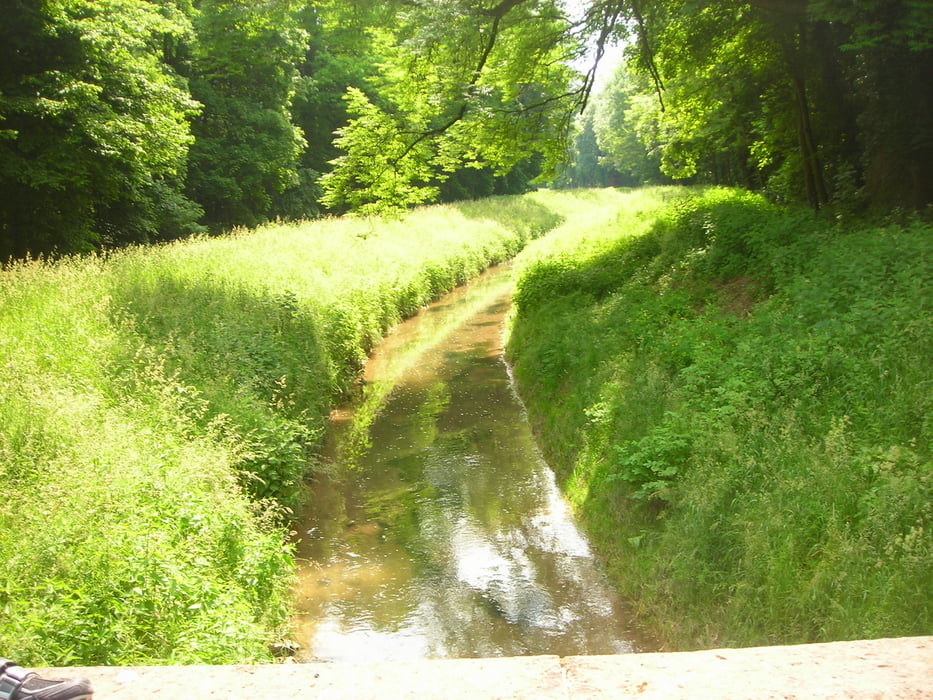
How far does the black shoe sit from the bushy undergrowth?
159 inches

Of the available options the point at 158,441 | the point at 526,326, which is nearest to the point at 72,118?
the point at 526,326

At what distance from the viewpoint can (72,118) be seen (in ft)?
50.0

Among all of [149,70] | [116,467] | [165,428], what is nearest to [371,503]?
[165,428]

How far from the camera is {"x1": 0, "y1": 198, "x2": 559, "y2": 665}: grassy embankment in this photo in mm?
4301

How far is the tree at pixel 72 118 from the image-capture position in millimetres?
14711

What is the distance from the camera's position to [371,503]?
332 inches

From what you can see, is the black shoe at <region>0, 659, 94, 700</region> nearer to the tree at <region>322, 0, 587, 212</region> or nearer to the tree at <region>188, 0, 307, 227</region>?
the tree at <region>322, 0, 587, 212</region>

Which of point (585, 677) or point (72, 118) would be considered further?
point (72, 118)

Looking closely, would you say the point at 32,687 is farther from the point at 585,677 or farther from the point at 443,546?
the point at 443,546

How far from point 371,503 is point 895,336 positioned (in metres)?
5.82

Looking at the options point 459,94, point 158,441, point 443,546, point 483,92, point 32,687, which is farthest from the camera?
point 483,92

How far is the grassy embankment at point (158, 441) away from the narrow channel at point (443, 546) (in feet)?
1.84

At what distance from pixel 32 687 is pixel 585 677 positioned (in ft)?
6.59

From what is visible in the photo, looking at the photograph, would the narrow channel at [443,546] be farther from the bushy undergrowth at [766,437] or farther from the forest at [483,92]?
the forest at [483,92]
